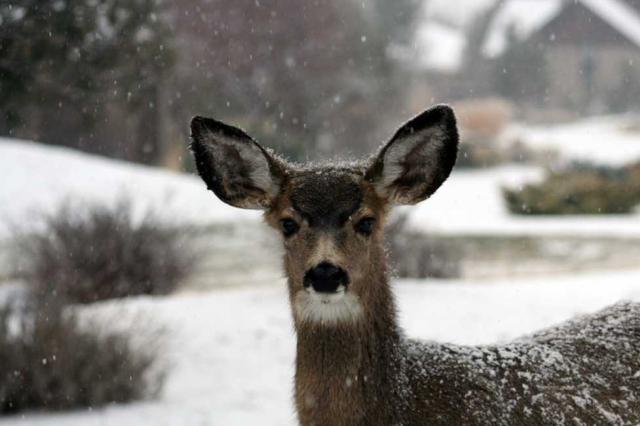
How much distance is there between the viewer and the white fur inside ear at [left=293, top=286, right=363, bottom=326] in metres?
4.29

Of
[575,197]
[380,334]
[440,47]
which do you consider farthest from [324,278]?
[440,47]

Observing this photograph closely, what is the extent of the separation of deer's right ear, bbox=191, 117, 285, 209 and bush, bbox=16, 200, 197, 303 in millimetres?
8219

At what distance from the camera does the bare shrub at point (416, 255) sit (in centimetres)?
1420

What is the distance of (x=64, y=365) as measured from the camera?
Answer: 27.5 ft

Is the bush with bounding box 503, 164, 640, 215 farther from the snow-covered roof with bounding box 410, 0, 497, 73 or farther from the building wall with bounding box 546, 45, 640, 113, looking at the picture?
the building wall with bounding box 546, 45, 640, 113

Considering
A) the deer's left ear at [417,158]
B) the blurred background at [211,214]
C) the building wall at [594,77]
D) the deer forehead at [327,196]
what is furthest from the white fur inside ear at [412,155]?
the building wall at [594,77]

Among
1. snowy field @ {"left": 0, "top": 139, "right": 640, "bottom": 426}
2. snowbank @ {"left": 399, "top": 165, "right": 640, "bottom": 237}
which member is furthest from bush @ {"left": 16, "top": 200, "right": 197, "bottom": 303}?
snowbank @ {"left": 399, "top": 165, "right": 640, "bottom": 237}

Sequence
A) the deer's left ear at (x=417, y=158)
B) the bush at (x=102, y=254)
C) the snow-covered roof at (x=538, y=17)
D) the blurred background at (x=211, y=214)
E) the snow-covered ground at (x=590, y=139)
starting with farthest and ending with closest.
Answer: the snow-covered roof at (x=538, y=17), the snow-covered ground at (x=590, y=139), the bush at (x=102, y=254), the blurred background at (x=211, y=214), the deer's left ear at (x=417, y=158)

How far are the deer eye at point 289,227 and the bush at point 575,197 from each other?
22658mm

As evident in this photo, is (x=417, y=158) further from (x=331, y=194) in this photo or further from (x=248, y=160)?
(x=248, y=160)

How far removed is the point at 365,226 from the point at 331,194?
0.70 feet

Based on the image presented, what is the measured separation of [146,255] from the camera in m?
13.8

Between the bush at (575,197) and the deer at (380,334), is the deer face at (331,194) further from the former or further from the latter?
the bush at (575,197)

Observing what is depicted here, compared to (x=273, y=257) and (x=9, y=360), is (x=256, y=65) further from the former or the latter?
(x=9, y=360)
